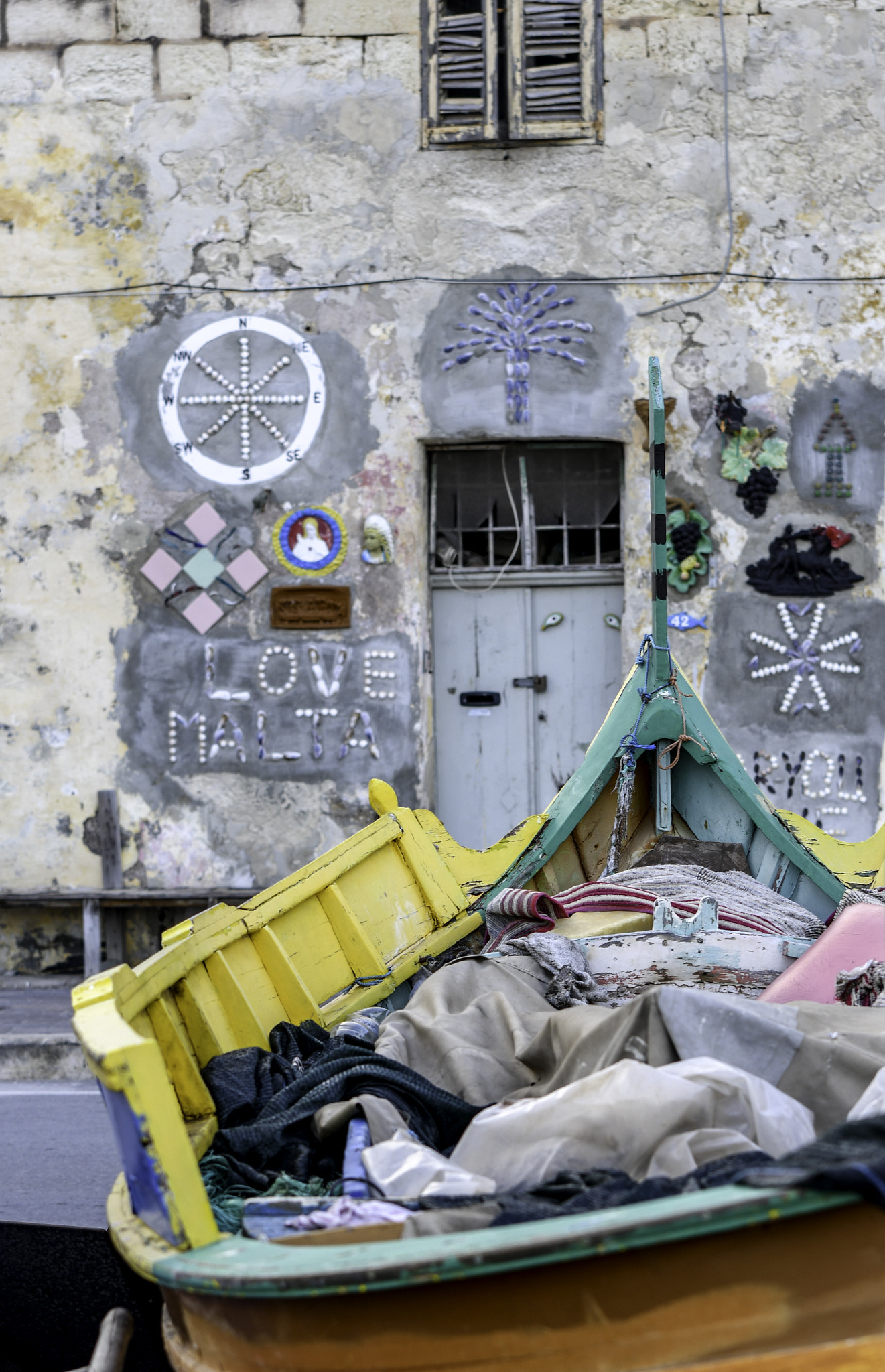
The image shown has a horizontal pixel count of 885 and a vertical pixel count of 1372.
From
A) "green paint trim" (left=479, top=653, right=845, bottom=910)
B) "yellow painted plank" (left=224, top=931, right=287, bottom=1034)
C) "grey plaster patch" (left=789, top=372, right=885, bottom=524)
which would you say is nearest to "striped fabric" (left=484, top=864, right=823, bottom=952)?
"green paint trim" (left=479, top=653, right=845, bottom=910)

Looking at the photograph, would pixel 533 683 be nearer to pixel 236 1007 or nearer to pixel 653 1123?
pixel 236 1007

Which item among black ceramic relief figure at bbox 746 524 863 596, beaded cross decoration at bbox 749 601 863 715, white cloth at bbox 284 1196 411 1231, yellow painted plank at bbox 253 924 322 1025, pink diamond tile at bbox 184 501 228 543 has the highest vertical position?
pink diamond tile at bbox 184 501 228 543

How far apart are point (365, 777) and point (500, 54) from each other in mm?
5115

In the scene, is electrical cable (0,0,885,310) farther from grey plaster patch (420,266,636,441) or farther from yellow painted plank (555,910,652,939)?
yellow painted plank (555,910,652,939)

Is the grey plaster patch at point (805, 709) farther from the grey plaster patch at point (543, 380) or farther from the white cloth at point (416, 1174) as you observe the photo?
the white cloth at point (416, 1174)

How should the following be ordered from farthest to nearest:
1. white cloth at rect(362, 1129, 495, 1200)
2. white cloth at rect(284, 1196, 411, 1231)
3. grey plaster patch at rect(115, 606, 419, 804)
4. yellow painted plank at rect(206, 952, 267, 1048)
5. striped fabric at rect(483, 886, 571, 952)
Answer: grey plaster patch at rect(115, 606, 419, 804) < striped fabric at rect(483, 886, 571, 952) < yellow painted plank at rect(206, 952, 267, 1048) < white cloth at rect(362, 1129, 495, 1200) < white cloth at rect(284, 1196, 411, 1231)

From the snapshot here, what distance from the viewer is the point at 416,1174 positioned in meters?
2.61

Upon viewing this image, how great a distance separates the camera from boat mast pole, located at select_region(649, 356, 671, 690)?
5426 mm

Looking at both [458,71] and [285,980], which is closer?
[285,980]

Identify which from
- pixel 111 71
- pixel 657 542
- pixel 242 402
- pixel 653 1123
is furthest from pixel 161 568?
pixel 653 1123

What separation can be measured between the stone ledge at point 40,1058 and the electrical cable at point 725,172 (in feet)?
19.7

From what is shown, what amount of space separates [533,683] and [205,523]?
101 inches

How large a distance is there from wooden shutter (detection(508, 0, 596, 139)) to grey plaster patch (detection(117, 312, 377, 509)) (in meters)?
1.96

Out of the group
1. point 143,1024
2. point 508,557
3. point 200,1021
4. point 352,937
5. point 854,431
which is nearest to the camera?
point 143,1024
